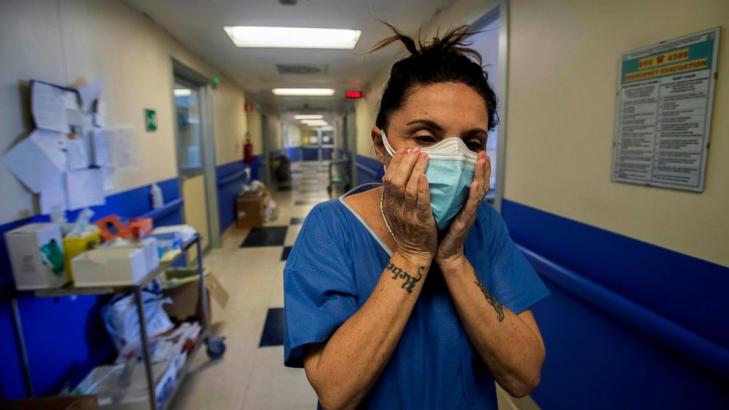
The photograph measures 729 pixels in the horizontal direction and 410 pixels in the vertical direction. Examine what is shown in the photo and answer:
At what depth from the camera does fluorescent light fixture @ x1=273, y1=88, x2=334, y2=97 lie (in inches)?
264

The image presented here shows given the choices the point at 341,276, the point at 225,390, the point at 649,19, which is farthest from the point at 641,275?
the point at 225,390

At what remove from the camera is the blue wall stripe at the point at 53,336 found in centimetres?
153

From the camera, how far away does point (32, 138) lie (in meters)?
1.64

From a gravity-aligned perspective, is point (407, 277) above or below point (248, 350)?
above

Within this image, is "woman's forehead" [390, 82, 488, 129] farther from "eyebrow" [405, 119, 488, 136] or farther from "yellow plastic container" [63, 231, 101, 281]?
"yellow plastic container" [63, 231, 101, 281]

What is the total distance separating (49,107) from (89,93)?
0.37 metres

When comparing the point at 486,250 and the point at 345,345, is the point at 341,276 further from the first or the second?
the point at 486,250

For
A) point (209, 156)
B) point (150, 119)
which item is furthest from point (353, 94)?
point (150, 119)

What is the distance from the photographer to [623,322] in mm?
1217

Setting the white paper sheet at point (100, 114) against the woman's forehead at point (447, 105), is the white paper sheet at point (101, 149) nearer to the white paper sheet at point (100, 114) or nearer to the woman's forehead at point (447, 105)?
the white paper sheet at point (100, 114)

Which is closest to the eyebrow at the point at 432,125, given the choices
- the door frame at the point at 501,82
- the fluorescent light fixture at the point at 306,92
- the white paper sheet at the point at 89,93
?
the door frame at the point at 501,82

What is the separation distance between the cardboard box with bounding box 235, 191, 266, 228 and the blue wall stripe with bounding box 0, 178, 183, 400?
3147 millimetres

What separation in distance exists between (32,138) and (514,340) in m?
2.07

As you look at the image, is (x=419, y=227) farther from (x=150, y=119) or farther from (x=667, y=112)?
(x=150, y=119)
